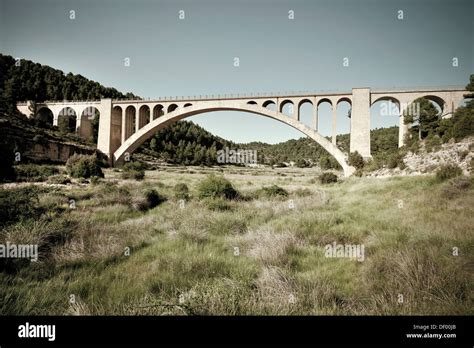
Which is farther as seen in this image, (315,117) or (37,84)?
(37,84)

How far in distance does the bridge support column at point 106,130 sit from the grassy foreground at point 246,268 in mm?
32671

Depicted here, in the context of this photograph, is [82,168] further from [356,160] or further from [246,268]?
[356,160]

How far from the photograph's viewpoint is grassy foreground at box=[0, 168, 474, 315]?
228 centimetres

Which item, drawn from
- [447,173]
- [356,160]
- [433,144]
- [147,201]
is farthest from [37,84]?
[447,173]

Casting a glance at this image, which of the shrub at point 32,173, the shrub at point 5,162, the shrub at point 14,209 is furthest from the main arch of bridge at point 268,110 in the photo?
the shrub at point 14,209

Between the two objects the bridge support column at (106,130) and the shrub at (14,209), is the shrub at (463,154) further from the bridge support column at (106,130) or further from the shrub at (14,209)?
the bridge support column at (106,130)

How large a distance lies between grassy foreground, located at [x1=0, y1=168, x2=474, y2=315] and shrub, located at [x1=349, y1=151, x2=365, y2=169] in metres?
20.2

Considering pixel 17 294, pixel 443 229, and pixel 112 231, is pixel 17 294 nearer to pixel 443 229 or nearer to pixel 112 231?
pixel 112 231

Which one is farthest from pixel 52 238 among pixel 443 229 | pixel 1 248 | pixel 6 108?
pixel 6 108

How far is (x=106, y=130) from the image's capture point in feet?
115

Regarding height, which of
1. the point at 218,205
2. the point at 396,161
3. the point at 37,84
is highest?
the point at 37,84

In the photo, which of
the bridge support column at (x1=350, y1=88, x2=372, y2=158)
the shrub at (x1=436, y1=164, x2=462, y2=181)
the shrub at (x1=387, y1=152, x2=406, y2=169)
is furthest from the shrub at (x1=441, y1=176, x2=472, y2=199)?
the bridge support column at (x1=350, y1=88, x2=372, y2=158)

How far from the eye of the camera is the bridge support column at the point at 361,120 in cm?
2578

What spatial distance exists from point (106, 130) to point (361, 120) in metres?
35.2
